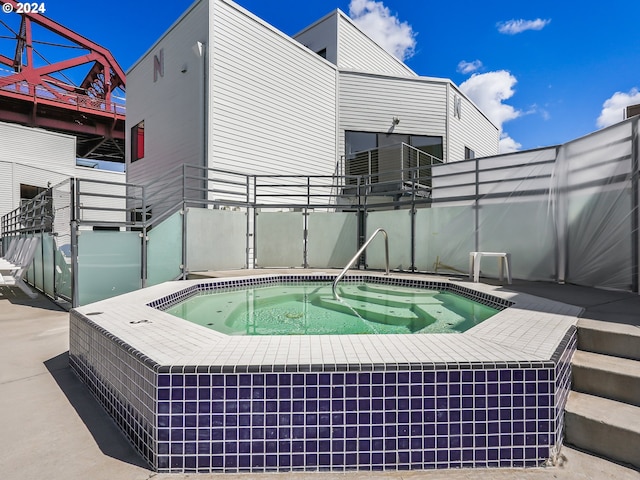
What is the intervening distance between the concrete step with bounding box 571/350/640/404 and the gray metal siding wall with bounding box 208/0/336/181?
21.4ft

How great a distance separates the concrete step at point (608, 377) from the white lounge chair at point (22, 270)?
695cm

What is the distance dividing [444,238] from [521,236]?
1.21m

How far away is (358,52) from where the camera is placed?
33.9 feet

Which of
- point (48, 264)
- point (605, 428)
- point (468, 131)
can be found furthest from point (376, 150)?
point (605, 428)

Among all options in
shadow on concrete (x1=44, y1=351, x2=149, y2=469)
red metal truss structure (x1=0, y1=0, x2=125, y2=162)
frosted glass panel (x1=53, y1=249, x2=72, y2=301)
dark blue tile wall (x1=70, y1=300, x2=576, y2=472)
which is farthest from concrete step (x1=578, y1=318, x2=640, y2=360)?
red metal truss structure (x1=0, y1=0, x2=125, y2=162)

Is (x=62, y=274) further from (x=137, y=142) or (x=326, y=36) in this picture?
(x=326, y=36)

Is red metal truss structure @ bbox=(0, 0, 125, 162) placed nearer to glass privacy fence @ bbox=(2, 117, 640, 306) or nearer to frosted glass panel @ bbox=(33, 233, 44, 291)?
glass privacy fence @ bbox=(2, 117, 640, 306)

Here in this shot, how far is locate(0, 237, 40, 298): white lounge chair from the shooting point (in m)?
5.46

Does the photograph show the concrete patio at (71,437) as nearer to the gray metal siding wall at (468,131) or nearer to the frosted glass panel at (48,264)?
the frosted glass panel at (48,264)

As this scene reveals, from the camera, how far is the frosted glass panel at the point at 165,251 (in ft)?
17.1

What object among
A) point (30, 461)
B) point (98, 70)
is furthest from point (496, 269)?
point (98, 70)

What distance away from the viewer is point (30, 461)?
61.8 inches

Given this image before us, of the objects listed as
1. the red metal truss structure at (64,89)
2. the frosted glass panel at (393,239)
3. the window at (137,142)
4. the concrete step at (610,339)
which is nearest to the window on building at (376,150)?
the frosted glass panel at (393,239)

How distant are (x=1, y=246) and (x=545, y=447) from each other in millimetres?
14586
